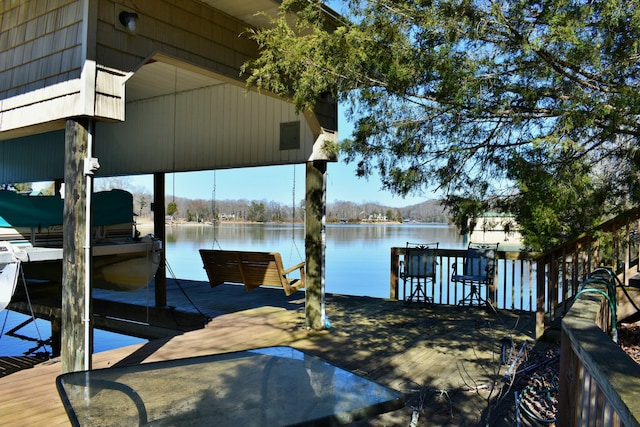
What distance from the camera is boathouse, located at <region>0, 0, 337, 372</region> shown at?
10.8 feet

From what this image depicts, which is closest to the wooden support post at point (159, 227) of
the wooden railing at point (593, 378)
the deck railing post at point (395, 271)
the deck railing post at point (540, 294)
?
the deck railing post at point (395, 271)

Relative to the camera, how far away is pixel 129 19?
3441 mm

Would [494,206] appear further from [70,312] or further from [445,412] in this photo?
[70,312]

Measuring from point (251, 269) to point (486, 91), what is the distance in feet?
13.0

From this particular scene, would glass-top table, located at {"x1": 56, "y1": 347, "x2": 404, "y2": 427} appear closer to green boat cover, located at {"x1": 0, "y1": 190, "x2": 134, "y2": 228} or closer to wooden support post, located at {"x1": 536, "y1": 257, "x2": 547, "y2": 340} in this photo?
wooden support post, located at {"x1": 536, "y1": 257, "x2": 547, "y2": 340}

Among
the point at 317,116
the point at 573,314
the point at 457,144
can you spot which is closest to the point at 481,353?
the point at 457,144

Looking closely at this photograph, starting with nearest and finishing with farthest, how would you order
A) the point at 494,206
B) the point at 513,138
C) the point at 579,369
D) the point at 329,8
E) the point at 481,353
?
1. the point at 579,369
2. the point at 513,138
3. the point at 494,206
4. the point at 329,8
5. the point at 481,353

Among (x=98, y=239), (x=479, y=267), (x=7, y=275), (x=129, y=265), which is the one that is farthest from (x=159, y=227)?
(x=479, y=267)

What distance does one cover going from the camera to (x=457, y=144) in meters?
3.77

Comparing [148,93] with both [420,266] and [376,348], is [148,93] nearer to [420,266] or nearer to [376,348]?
[420,266]

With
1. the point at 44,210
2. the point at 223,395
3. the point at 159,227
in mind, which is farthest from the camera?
the point at 159,227

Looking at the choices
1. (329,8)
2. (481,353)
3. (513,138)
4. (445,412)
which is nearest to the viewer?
(445,412)

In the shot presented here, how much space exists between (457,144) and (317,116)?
1.87 metres

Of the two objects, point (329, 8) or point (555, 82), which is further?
point (329, 8)
